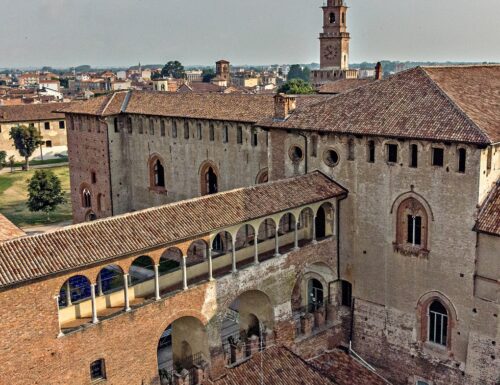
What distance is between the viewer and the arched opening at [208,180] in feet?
114

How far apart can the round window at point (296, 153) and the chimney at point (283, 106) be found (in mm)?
1514

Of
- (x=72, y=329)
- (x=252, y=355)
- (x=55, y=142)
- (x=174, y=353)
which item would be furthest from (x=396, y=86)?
(x=55, y=142)

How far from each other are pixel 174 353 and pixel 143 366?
412cm

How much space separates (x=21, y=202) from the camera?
5844 centimetres

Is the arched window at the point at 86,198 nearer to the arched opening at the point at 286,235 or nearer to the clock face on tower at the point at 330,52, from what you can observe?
the arched opening at the point at 286,235

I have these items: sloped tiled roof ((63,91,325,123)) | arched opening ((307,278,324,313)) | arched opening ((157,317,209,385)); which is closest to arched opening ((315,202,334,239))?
arched opening ((307,278,324,313))

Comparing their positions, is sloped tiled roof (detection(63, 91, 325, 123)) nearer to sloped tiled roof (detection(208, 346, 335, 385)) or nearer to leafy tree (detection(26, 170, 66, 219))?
leafy tree (detection(26, 170, 66, 219))

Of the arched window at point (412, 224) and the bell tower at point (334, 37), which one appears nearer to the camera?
the arched window at point (412, 224)

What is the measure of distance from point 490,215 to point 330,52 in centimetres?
6185

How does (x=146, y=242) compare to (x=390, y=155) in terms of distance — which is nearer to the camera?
(x=146, y=242)

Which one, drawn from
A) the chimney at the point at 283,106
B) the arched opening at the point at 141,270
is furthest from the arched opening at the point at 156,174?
the chimney at the point at 283,106

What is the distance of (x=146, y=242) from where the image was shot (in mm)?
19016

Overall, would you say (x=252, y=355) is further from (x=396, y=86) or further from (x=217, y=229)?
(x=396, y=86)

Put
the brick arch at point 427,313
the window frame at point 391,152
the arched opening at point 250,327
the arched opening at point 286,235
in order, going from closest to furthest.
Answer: the arched opening at point 250,327 → the brick arch at point 427,313 → the window frame at point 391,152 → the arched opening at point 286,235
